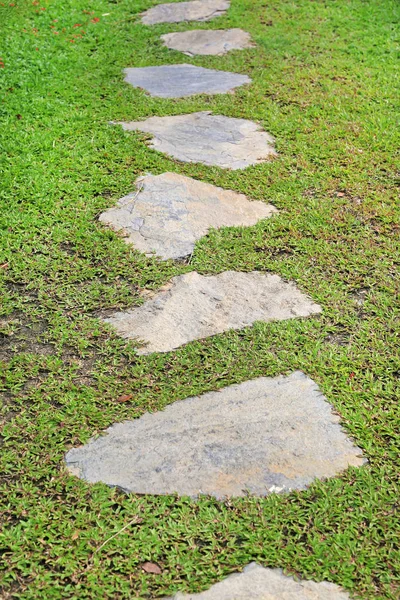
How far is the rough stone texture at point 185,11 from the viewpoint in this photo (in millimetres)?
6176

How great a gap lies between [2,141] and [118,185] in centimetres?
92

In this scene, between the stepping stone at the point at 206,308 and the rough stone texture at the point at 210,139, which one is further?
the rough stone texture at the point at 210,139

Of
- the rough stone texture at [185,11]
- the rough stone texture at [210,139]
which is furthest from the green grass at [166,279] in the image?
the rough stone texture at [185,11]

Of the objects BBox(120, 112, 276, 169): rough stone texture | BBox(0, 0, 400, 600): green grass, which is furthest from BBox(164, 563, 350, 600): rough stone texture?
BBox(120, 112, 276, 169): rough stone texture

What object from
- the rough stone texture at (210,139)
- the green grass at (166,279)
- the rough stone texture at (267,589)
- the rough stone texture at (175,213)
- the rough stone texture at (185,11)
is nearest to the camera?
the rough stone texture at (267,589)

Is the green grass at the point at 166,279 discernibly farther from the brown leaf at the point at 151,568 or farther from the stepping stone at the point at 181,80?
the stepping stone at the point at 181,80

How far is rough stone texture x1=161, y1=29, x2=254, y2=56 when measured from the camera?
18.0 feet

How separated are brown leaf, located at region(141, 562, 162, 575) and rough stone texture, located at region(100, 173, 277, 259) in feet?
5.14

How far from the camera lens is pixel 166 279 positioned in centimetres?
300

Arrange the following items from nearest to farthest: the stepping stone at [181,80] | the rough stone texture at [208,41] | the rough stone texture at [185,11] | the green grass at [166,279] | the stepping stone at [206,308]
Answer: the green grass at [166,279] < the stepping stone at [206,308] < the stepping stone at [181,80] < the rough stone texture at [208,41] < the rough stone texture at [185,11]

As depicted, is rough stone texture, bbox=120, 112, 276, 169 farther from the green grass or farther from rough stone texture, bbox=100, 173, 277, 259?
rough stone texture, bbox=100, 173, 277, 259

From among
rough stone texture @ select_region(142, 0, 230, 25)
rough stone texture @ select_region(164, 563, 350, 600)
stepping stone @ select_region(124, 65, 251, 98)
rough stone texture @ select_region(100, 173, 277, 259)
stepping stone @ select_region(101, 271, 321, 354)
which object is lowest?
rough stone texture @ select_region(164, 563, 350, 600)

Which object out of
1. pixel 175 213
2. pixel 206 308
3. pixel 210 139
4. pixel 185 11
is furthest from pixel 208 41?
pixel 206 308

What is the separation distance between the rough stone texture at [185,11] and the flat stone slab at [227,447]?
4.76 m
